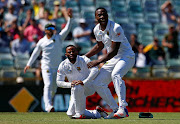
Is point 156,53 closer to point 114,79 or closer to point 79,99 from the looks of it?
point 114,79

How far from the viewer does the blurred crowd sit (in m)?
12.9

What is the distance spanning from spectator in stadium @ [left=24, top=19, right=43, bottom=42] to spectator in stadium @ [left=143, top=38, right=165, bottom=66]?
10.2 ft

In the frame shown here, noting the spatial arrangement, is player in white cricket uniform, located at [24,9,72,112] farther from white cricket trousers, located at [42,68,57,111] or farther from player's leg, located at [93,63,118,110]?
player's leg, located at [93,63,118,110]

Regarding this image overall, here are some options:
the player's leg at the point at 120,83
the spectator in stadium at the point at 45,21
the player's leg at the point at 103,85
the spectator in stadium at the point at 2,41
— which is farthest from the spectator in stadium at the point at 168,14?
the player's leg at the point at 103,85

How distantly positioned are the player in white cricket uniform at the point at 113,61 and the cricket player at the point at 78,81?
173 millimetres

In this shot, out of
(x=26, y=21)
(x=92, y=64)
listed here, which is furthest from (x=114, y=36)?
(x=26, y=21)

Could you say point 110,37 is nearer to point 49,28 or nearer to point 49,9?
point 49,28

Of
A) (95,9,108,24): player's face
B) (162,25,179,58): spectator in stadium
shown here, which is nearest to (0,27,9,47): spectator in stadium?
(162,25,179,58): spectator in stadium

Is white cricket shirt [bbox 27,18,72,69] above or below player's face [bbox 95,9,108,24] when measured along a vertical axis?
below

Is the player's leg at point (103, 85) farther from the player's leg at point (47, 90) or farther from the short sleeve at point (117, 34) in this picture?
the player's leg at point (47, 90)

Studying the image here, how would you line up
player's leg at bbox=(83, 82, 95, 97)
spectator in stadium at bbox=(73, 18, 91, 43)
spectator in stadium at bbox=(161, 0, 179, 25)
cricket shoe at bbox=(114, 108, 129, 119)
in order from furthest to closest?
spectator in stadium at bbox=(161, 0, 179, 25) → spectator in stadium at bbox=(73, 18, 91, 43) → player's leg at bbox=(83, 82, 95, 97) → cricket shoe at bbox=(114, 108, 129, 119)

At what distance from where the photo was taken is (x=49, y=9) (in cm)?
1520

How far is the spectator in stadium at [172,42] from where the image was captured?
46.3ft

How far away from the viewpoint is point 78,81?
7289 millimetres
